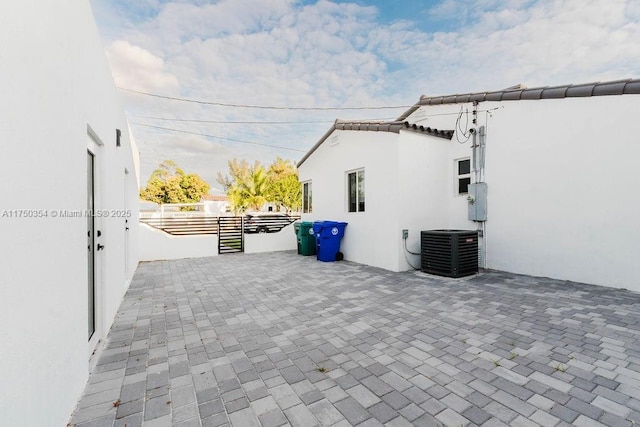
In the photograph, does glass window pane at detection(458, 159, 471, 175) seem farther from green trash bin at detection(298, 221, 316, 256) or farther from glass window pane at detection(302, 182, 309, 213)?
glass window pane at detection(302, 182, 309, 213)

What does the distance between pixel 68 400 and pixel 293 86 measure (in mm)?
14657

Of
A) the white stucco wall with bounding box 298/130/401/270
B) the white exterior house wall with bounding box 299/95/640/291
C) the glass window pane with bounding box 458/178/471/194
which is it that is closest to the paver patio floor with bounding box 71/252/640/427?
the white exterior house wall with bounding box 299/95/640/291

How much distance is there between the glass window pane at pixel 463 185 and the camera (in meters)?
8.59

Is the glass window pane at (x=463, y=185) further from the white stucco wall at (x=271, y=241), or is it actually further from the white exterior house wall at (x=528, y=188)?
the white stucco wall at (x=271, y=241)

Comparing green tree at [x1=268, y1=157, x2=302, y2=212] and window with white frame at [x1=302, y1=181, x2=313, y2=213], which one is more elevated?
green tree at [x1=268, y1=157, x2=302, y2=212]

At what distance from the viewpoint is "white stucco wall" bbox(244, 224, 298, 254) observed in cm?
1187

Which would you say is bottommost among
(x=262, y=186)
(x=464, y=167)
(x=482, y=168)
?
(x=482, y=168)

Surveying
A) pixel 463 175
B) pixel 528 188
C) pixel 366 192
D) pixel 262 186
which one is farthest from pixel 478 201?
pixel 262 186

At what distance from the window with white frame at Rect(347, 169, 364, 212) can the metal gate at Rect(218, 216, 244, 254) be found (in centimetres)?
478

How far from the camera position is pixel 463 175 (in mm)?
8680

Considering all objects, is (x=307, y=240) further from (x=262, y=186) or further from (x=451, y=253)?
(x=262, y=186)

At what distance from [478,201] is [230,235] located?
28.9 feet

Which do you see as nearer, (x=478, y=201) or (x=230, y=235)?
(x=478, y=201)

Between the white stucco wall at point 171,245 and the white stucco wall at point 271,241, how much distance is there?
4.33 ft
